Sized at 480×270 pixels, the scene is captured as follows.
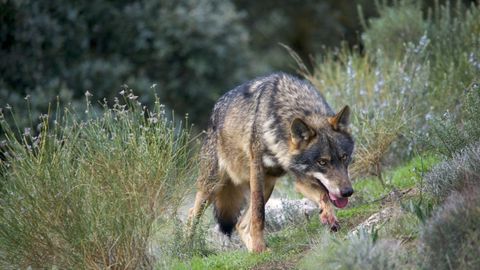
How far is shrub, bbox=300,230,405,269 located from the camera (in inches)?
227

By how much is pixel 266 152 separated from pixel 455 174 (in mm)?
1840

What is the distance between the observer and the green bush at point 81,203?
22.8 ft

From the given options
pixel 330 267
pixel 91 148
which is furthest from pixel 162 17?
pixel 330 267

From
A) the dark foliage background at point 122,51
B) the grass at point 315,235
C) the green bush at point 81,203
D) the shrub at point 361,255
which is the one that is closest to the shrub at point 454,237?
the shrub at point 361,255

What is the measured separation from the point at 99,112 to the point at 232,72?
4.10 m

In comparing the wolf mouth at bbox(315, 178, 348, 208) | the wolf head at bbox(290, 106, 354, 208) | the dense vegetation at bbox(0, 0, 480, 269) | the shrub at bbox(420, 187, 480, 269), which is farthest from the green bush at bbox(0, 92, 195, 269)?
the shrub at bbox(420, 187, 480, 269)

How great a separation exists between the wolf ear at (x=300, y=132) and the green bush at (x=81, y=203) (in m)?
1.21

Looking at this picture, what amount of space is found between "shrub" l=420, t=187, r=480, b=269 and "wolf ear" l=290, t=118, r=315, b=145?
198cm

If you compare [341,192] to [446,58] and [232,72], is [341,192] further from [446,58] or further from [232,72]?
[232,72]

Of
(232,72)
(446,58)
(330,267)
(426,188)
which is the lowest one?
(232,72)

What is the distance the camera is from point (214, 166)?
8633 millimetres

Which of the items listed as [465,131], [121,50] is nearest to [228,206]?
[465,131]

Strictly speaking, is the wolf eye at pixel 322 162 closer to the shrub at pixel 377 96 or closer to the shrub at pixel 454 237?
the shrub at pixel 454 237

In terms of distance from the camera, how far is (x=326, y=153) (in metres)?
7.64
